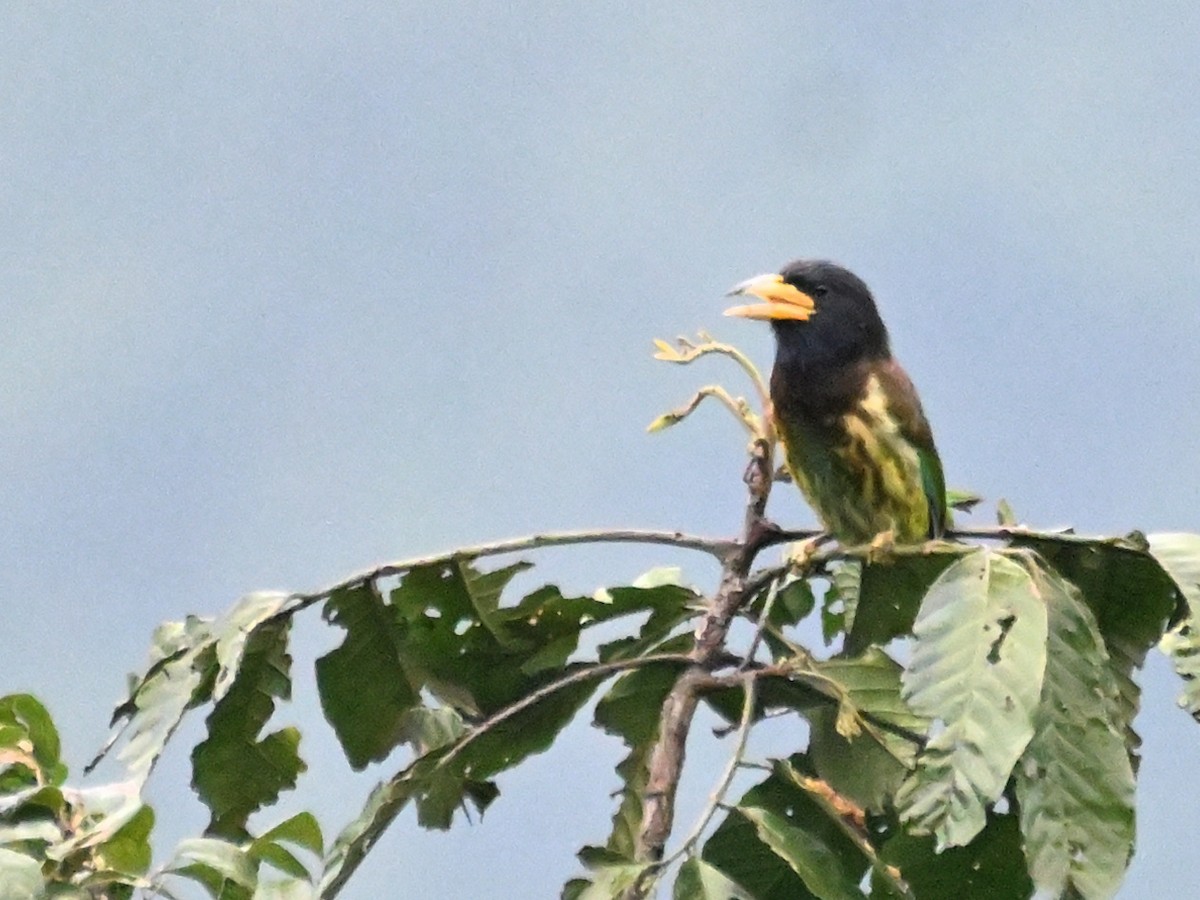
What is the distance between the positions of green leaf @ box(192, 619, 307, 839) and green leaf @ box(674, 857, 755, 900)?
0.71 metres

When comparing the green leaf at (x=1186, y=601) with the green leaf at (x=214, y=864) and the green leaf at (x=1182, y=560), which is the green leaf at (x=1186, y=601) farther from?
the green leaf at (x=214, y=864)

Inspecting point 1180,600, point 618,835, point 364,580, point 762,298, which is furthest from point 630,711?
point 762,298

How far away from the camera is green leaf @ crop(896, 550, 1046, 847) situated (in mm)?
1711

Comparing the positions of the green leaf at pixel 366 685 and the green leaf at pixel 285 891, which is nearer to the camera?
the green leaf at pixel 285 891

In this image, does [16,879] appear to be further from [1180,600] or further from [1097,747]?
[1180,600]

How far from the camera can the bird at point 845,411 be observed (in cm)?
351

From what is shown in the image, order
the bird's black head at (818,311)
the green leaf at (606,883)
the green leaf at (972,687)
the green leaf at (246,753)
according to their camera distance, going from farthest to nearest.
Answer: the bird's black head at (818,311)
the green leaf at (246,753)
the green leaf at (606,883)
the green leaf at (972,687)

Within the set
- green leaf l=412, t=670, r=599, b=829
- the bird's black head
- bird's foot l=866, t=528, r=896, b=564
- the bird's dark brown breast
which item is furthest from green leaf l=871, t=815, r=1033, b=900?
the bird's black head

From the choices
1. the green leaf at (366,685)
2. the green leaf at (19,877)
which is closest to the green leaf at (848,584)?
the green leaf at (366,685)

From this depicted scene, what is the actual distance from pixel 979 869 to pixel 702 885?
368 millimetres

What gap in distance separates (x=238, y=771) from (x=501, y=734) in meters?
0.37

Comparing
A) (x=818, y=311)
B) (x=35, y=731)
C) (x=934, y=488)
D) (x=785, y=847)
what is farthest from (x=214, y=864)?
(x=818, y=311)

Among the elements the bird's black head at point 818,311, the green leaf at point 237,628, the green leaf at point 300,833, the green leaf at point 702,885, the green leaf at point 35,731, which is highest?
the bird's black head at point 818,311

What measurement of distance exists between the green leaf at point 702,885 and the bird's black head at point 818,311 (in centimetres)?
195
